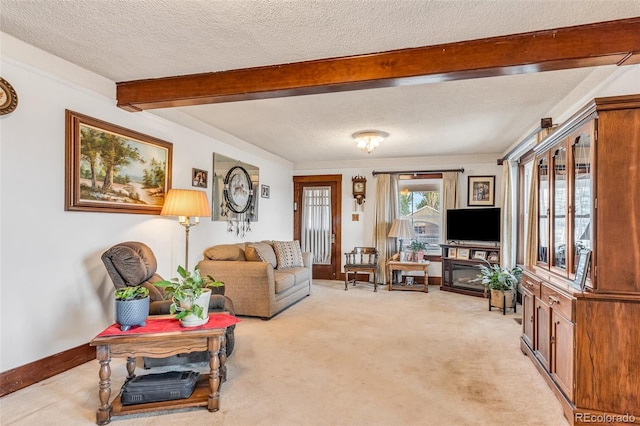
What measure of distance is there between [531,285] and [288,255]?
3.36 meters

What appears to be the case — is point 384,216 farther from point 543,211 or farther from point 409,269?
point 543,211

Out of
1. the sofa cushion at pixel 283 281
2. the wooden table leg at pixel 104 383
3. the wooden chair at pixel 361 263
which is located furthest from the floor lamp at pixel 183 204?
the wooden chair at pixel 361 263

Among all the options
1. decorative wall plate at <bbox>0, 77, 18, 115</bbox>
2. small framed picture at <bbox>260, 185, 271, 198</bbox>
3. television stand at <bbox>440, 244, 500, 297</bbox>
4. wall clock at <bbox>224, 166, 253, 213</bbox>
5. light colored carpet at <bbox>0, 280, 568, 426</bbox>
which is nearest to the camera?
light colored carpet at <bbox>0, 280, 568, 426</bbox>

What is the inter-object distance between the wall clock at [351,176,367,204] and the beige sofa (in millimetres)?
2529

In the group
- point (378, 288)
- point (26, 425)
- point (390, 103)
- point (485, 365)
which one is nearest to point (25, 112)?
point (26, 425)

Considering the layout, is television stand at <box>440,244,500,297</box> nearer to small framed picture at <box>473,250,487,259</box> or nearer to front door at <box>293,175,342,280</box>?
small framed picture at <box>473,250,487,259</box>

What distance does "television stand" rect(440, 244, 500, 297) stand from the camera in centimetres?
573

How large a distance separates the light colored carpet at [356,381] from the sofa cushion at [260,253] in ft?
2.70

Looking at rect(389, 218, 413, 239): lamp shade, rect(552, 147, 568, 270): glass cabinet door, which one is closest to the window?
rect(389, 218, 413, 239): lamp shade

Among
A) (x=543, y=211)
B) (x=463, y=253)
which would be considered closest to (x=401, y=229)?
(x=463, y=253)

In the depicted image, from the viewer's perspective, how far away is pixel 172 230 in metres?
4.03

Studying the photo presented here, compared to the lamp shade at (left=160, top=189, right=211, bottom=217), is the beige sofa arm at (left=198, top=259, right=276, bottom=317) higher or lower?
lower

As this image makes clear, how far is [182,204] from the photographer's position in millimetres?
3557

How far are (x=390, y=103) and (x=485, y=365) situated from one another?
2593 millimetres
